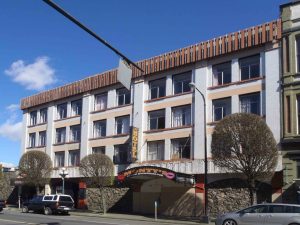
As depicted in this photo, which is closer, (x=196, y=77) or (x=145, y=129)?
(x=196, y=77)

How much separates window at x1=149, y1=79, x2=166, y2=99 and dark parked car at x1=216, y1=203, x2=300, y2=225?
19316 mm

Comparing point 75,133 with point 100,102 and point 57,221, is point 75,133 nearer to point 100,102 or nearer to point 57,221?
point 100,102

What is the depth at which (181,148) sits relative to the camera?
38.2 metres

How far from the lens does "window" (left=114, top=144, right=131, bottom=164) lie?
140 ft

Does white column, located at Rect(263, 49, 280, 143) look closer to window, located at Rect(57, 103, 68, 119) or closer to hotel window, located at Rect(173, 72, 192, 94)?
hotel window, located at Rect(173, 72, 192, 94)

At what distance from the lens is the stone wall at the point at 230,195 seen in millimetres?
32250

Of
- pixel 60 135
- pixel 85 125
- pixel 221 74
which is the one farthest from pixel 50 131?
pixel 221 74

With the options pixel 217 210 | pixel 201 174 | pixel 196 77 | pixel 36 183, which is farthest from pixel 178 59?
pixel 36 183

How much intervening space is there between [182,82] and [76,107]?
15.4 meters

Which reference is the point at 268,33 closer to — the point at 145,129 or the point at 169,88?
the point at 169,88

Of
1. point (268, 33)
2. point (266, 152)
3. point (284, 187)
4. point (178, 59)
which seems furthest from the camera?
point (178, 59)

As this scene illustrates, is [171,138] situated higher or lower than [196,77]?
lower

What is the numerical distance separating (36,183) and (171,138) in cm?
1633

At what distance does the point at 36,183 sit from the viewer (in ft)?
157
